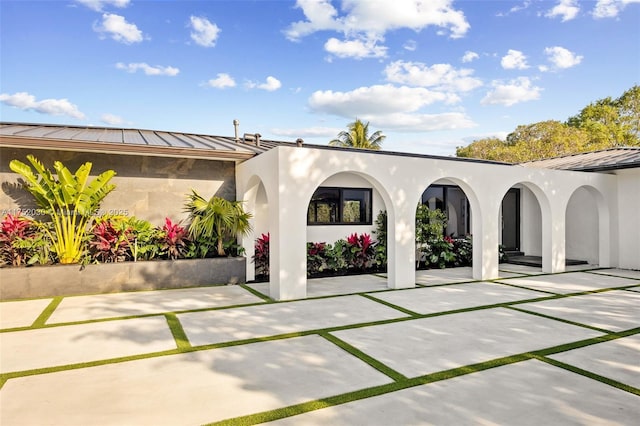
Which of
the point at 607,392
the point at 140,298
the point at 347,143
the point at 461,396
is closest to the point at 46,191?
the point at 140,298

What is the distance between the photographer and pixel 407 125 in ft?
133

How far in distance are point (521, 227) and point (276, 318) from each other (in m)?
11.5

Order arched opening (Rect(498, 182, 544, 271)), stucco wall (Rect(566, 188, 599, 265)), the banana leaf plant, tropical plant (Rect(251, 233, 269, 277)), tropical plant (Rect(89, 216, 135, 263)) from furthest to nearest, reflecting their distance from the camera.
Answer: arched opening (Rect(498, 182, 544, 271))
stucco wall (Rect(566, 188, 599, 265))
tropical plant (Rect(251, 233, 269, 277))
tropical plant (Rect(89, 216, 135, 263))
the banana leaf plant

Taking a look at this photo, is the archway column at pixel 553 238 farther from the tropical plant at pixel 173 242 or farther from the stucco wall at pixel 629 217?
the tropical plant at pixel 173 242

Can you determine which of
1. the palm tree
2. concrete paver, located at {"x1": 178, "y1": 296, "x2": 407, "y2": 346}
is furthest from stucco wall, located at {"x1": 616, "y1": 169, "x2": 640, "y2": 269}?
the palm tree

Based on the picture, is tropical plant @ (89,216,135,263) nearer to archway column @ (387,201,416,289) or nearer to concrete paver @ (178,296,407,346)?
concrete paver @ (178,296,407,346)

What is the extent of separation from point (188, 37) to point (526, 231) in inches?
561

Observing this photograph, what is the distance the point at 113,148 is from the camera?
815cm

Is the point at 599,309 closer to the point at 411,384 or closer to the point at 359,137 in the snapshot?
the point at 411,384

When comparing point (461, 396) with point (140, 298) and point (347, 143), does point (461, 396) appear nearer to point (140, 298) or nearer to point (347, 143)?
point (140, 298)

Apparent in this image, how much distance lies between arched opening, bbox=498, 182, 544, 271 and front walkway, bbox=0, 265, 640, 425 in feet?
19.5

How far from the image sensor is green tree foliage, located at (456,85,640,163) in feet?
92.6

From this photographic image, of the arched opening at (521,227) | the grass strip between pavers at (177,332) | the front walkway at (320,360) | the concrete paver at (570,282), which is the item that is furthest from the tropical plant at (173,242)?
the arched opening at (521,227)

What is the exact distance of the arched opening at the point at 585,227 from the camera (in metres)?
11.7
